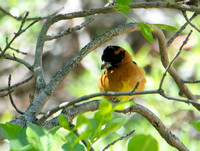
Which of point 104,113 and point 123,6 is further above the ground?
point 123,6

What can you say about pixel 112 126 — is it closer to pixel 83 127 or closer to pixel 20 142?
pixel 83 127

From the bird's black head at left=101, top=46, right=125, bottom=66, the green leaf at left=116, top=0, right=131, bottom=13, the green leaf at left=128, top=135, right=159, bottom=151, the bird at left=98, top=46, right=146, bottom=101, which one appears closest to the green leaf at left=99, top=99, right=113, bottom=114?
the green leaf at left=128, top=135, right=159, bottom=151

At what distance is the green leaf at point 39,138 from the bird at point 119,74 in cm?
260

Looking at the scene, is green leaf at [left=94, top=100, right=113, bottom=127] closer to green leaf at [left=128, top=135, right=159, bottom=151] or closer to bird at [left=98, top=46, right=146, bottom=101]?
green leaf at [left=128, top=135, right=159, bottom=151]

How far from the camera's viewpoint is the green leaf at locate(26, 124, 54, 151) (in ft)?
2.85

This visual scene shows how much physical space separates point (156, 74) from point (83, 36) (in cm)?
358

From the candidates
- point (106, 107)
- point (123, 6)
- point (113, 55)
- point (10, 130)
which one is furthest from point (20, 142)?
point (113, 55)

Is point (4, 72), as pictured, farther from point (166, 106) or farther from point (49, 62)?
point (166, 106)

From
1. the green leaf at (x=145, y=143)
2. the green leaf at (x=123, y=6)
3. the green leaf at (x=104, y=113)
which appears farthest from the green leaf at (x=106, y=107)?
the green leaf at (x=123, y=6)

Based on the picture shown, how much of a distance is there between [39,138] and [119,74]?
2908 millimetres

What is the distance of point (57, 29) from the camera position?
328 inches

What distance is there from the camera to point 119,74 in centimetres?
376

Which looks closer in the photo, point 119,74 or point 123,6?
point 123,6

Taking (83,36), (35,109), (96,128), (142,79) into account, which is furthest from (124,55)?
(83,36)
